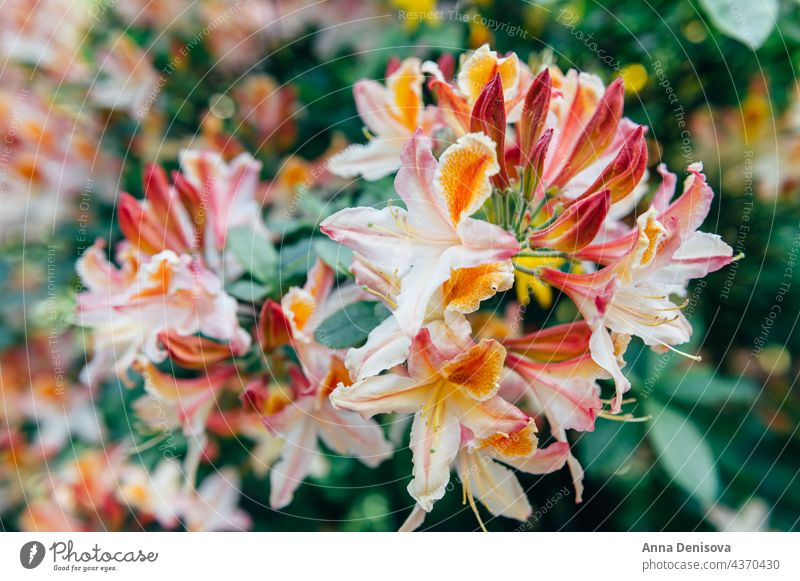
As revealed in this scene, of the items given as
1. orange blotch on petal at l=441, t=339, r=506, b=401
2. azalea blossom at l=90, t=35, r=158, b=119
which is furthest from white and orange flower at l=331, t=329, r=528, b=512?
azalea blossom at l=90, t=35, r=158, b=119

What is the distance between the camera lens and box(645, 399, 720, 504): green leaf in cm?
92

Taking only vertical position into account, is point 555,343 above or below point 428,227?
below

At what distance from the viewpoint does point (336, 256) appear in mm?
716

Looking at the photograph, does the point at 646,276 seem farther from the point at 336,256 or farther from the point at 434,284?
the point at 336,256

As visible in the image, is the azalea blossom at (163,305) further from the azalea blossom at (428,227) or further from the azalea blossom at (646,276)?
the azalea blossom at (646,276)

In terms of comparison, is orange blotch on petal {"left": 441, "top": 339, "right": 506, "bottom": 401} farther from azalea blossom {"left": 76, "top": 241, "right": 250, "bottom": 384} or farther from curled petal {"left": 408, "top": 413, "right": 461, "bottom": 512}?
azalea blossom {"left": 76, "top": 241, "right": 250, "bottom": 384}

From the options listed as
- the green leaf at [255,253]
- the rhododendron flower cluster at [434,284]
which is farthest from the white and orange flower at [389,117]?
the green leaf at [255,253]

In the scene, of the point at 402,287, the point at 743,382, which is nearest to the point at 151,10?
the point at 402,287

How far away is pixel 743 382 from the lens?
3.42ft

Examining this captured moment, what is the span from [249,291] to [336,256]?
11cm

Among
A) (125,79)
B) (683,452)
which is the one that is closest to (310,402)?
(683,452)
